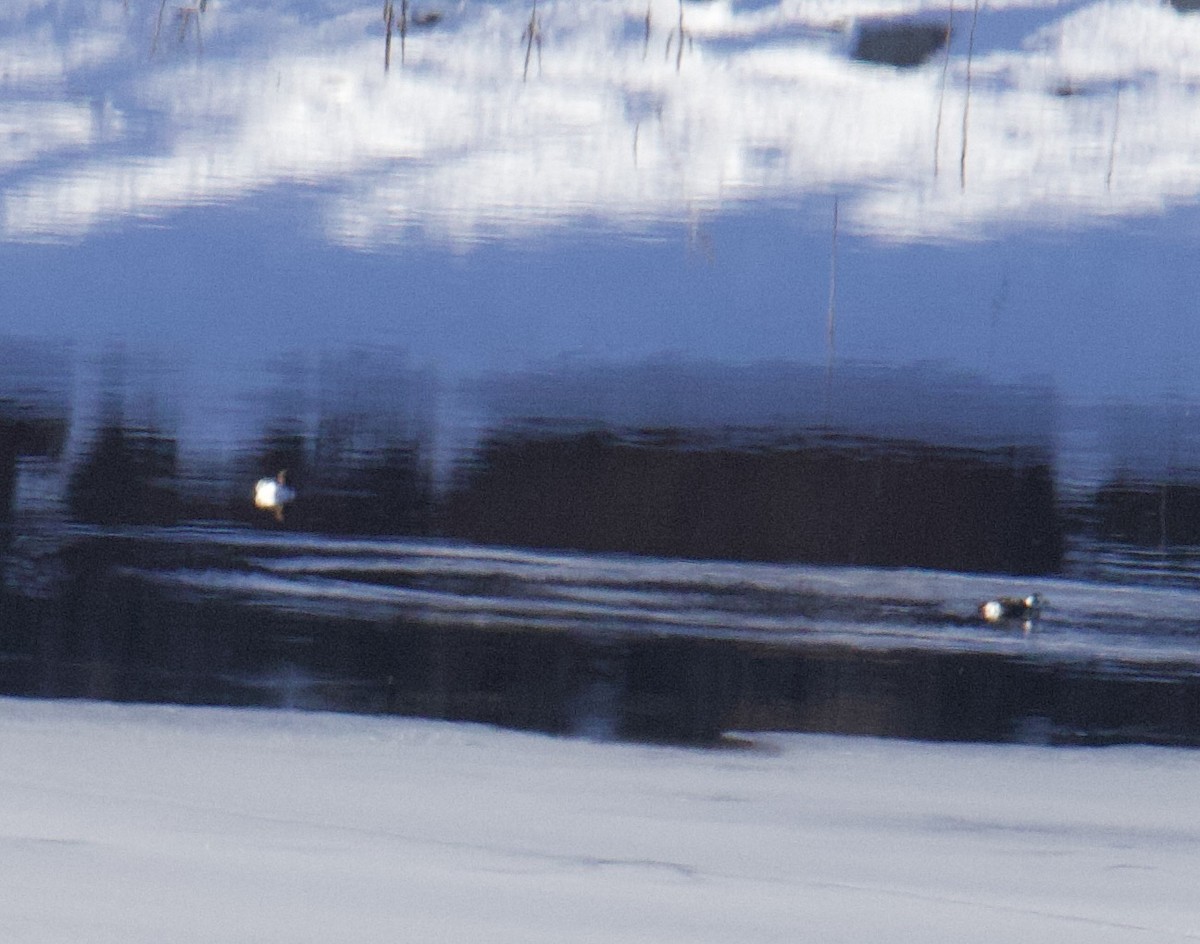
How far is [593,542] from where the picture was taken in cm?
2156

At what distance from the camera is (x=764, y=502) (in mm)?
30188

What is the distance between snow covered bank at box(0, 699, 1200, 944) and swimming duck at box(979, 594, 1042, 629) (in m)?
7.24

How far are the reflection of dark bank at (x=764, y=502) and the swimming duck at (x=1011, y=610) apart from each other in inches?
170

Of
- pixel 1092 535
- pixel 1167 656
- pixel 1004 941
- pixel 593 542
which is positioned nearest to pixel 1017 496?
pixel 1092 535

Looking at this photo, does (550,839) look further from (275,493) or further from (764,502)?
(764,502)

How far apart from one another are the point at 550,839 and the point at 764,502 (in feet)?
80.1

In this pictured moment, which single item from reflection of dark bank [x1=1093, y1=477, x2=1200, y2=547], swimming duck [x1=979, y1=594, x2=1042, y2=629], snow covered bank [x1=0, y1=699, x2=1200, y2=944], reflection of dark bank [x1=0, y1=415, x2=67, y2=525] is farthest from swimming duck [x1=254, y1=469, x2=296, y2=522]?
snow covered bank [x1=0, y1=699, x2=1200, y2=944]

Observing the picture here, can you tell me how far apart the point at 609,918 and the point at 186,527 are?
18334mm

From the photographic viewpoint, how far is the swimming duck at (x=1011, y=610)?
16.3 meters

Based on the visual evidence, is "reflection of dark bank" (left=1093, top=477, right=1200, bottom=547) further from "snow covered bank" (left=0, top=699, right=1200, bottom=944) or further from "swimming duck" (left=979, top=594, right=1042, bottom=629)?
"snow covered bank" (left=0, top=699, right=1200, bottom=944)

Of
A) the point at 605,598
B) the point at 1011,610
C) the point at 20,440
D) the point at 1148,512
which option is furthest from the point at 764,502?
the point at 20,440

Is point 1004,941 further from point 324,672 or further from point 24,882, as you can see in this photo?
point 324,672

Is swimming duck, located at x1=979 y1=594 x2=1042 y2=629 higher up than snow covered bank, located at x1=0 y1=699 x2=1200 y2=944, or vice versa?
snow covered bank, located at x1=0 y1=699 x2=1200 y2=944

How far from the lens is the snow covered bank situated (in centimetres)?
454
